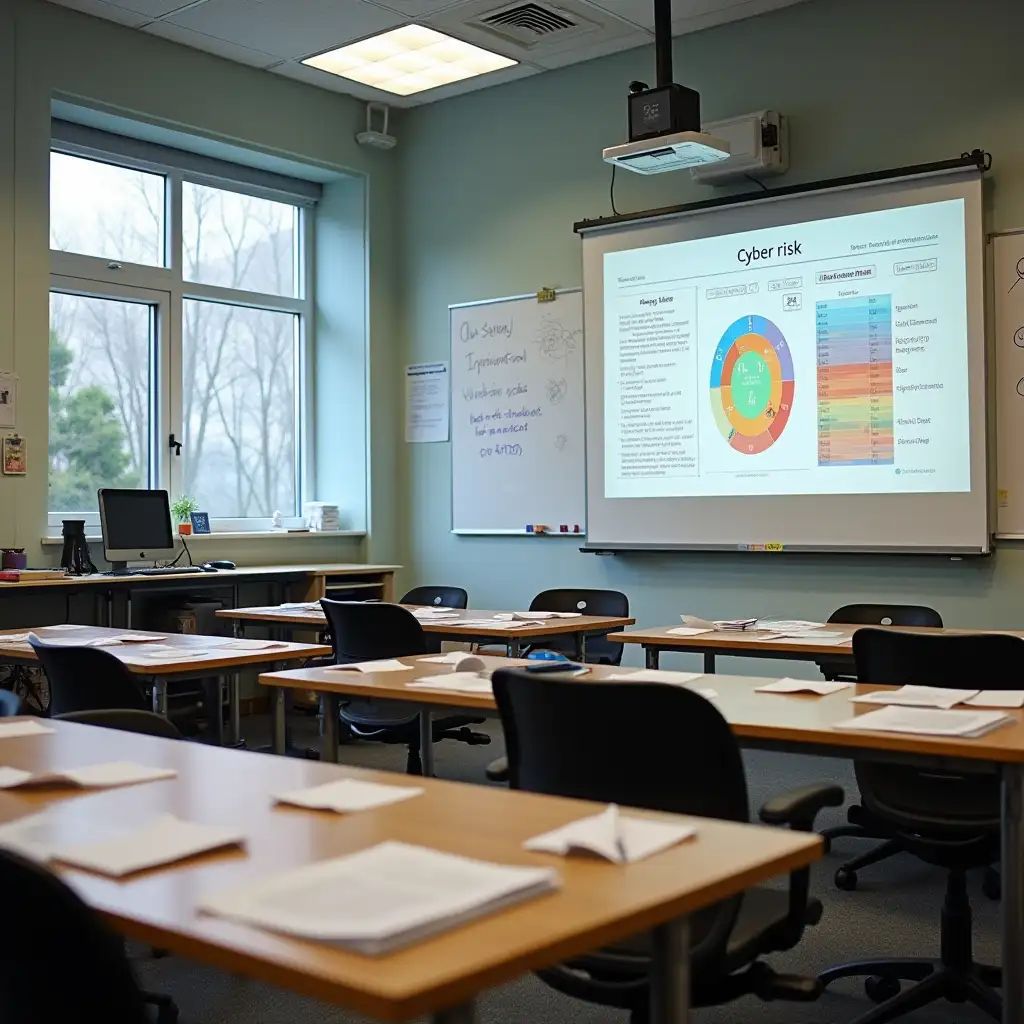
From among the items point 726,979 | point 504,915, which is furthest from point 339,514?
point 504,915

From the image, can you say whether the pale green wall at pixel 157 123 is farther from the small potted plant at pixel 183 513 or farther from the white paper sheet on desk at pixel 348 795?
the white paper sheet on desk at pixel 348 795

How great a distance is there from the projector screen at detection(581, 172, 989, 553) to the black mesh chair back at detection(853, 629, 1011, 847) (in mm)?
2628

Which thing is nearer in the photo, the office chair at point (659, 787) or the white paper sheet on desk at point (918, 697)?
the office chair at point (659, 787)

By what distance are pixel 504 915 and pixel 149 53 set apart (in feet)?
20.7

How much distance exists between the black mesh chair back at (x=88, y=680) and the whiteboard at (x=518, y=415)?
3.83 meters

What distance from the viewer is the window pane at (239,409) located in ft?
23.6

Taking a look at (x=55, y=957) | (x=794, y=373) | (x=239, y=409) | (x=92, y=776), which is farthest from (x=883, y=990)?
(x=239, y=409)

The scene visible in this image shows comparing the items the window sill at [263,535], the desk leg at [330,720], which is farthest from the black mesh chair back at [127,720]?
the window sill at [263,535]

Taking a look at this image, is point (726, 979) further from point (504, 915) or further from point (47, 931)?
point (47, 931)

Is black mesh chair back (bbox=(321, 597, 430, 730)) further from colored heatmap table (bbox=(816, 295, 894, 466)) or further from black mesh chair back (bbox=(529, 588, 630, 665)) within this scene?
colored heatmap table (bbox=(816, 295, 894, 466))

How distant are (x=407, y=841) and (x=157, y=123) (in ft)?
19.4

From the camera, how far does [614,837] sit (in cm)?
145

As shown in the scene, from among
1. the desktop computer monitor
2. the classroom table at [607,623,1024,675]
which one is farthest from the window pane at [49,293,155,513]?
the classroom table at [607,623,1024,675]

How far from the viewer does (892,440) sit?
564 centimetres
